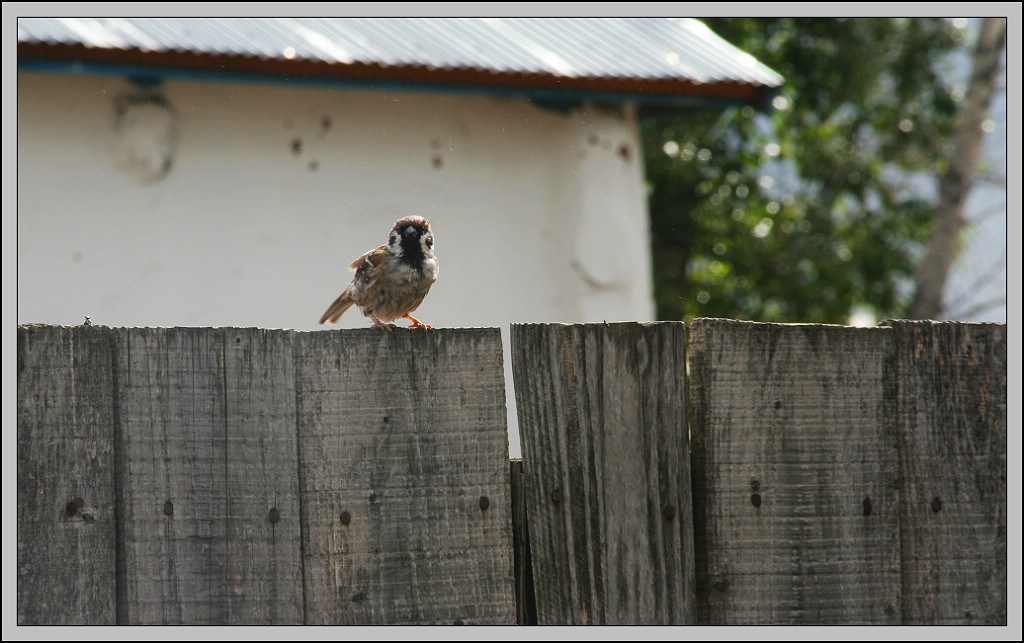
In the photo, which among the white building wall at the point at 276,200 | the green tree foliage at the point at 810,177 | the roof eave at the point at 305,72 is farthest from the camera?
the green tree foliage at the point at 810,177

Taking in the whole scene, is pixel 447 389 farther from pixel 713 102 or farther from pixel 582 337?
pixel 713 102

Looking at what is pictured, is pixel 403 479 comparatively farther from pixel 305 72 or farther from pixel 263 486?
pixel 305 72

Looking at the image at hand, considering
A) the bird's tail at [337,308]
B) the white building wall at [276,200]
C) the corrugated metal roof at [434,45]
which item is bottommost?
the bird's tail at [337,308]

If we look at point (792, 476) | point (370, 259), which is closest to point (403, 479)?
point (792, 476)

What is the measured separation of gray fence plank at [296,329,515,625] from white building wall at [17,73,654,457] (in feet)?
4.62

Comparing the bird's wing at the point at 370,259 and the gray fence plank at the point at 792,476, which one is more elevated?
the bird's wing at the point at 370,259

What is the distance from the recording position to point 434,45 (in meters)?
5.70

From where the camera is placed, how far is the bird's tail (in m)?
3.96

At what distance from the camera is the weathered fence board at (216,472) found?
233 centimetres

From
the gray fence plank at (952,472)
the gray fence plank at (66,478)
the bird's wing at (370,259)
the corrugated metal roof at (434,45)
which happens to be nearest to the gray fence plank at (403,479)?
the gray fence plank at (66,478)

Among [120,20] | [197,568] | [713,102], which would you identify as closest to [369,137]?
[120,20]

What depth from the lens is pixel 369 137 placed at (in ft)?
15.5

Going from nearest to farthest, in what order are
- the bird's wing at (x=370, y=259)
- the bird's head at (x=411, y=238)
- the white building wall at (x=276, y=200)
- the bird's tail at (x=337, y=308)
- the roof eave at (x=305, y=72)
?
the bird's head at (x=411, y=238) < the bird's wing at (x=370, y=259) < the bird's tail at (x=337, y=308) < the white building wall at (x=276, y=200) < the roof eave at (x=305, y=72)

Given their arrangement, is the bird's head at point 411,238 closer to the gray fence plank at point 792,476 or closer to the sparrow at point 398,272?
the sparrow at point 398,272
